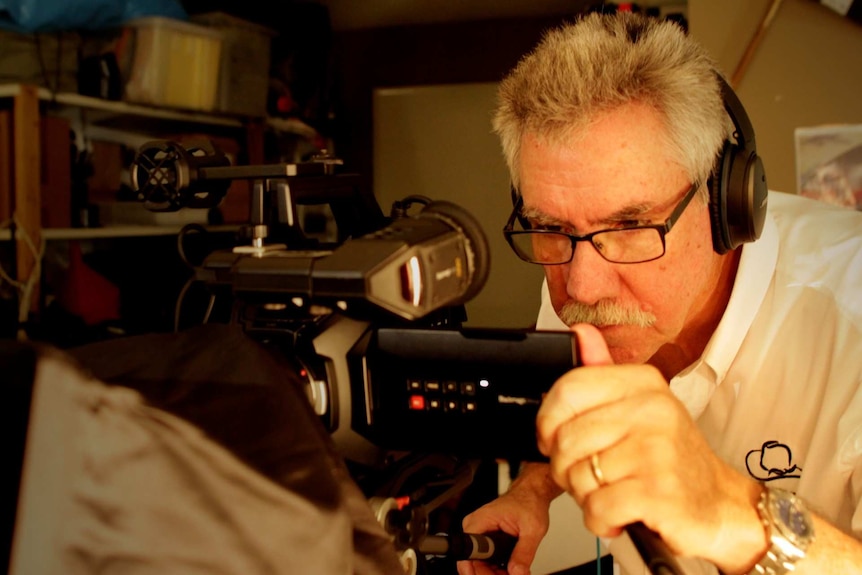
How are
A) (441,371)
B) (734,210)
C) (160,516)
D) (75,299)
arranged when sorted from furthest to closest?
(75,299) < (734,210) < (441,371) < (160,516)

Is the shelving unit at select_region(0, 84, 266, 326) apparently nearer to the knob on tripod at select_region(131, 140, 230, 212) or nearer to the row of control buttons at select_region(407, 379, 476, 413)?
the knob on tripod at select_region(131, 140, 230, 212)

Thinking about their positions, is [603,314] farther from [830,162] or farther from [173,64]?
[173,64]

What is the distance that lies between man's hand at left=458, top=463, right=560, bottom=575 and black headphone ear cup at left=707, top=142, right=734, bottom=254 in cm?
38

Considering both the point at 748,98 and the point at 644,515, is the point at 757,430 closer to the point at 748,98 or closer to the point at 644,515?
the point at 644,515

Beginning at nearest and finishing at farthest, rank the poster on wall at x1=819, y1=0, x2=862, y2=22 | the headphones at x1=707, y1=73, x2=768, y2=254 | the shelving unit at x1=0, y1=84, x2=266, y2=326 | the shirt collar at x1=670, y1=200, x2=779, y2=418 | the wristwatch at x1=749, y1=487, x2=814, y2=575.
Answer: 1. the wristwatch at x1=749, y1=487, x2=814, y2=575
2. the headphones at x1=707, y1=73, x2=768, y2=254
3. the shirt collar at x1=670, y1=200, x2=779, y2=418
4. the poster on wall at x1=819, y1=0, x2=862, y2=22
5. the shelving unit at x1=0, y1=84, x2=266, y2=326

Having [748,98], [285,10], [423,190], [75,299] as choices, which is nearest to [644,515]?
[423,190]

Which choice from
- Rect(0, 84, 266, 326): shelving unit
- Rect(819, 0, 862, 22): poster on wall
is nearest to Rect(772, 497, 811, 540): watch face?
Rect(819, 0, 862, 22): poster on wall

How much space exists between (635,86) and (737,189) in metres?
0.16

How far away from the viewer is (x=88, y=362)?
423mm

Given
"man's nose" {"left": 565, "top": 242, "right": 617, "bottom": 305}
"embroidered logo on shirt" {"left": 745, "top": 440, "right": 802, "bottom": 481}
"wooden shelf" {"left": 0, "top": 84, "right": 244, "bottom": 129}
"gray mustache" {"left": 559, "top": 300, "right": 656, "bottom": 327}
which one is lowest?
"embroidered logo on shirt" {"left": 745, "top": 440, "right": 802, "bottom": 481}

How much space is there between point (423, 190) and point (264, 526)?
0.93 meters

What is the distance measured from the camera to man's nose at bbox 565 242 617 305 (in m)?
0.75

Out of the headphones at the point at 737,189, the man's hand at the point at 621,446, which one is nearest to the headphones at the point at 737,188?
the headphones at the point at 737,189

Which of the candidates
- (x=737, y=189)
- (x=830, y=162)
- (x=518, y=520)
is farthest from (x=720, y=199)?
(x=830, y=162)
